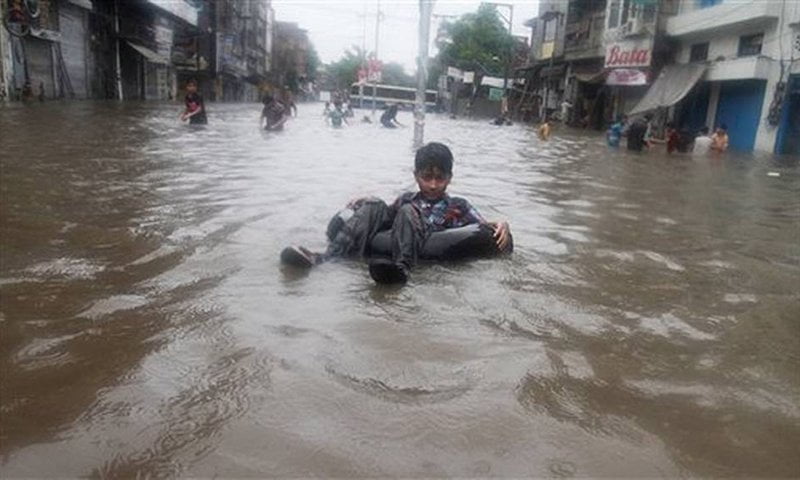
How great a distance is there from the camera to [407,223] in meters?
4.29

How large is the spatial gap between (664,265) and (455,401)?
3.07 metres

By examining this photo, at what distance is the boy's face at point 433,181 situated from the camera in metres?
4.79

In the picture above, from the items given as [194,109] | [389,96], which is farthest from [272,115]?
[389,96]

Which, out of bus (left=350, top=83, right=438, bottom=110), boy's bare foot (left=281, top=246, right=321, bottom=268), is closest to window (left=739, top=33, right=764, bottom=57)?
boy's bare foot (left=281, top=246, right=321, bottom=268)

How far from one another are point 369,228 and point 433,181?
602 mm

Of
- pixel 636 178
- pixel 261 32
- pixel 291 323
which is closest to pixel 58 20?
pixel 636 178

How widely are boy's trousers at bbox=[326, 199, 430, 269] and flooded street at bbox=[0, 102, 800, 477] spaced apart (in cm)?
22

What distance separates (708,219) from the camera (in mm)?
7324

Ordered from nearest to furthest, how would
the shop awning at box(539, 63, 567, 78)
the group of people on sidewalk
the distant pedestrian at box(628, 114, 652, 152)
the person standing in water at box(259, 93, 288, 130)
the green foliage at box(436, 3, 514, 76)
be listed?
the person standing in water at box(259, 93, 288, 130) < the distant pedestrian at box(628, 114, 652, 152) < the group of people on sidewalk < the shop awning at box(539, 63, 567, 78) < the green foliage at box(436, 3, 514, 76)

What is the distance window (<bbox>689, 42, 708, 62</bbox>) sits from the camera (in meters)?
24.7

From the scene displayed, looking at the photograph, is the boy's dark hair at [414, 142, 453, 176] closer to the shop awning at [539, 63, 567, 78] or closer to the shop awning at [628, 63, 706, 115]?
the shop awning at [628, 63, 706, 115]

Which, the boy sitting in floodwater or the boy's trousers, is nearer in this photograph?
the boy sitting in floodwater

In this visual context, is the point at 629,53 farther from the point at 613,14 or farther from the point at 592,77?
the point at 592,77

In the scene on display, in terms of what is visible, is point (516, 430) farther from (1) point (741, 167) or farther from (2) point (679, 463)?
(1) point (741, 167)
